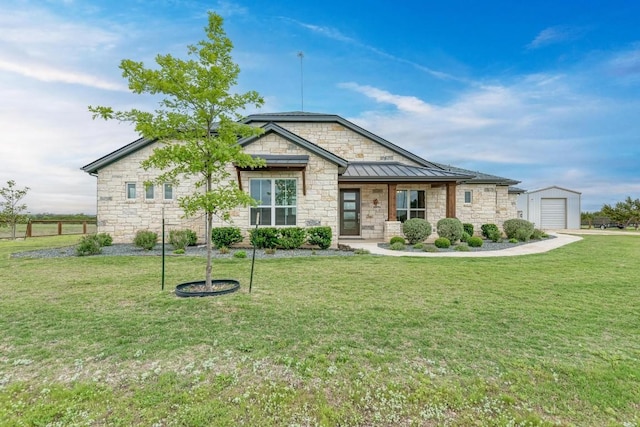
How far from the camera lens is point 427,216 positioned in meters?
15.2

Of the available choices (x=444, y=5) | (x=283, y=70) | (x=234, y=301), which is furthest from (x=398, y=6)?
(x=234, y=301)

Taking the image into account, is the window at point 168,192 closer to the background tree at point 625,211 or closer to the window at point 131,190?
the window at point 131,190

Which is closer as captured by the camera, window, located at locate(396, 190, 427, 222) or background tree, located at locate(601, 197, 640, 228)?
window, located at locate(396, 190, 427, 222)

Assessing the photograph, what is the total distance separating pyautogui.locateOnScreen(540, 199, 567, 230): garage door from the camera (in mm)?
23547

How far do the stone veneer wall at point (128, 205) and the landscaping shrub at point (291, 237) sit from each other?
4106 mm

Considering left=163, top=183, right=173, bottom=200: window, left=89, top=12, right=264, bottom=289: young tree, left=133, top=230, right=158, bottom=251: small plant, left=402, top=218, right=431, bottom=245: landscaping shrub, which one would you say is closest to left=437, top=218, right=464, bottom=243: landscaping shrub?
left=402, top=218, right=431, bottom=245: landscaping shrub

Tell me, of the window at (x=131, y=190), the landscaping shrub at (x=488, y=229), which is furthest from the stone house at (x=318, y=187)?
the landscaping shrub at (x=488, y=229)

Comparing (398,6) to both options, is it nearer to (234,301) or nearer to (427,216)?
(427,216)

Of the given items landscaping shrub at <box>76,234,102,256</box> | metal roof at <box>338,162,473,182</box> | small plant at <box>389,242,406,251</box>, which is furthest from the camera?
metal roof at <box>338,162,473,182</box>

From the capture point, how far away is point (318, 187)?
11.6 m

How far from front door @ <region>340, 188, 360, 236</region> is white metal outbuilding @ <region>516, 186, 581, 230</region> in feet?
53.5

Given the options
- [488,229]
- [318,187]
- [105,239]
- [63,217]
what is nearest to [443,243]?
[488,229]

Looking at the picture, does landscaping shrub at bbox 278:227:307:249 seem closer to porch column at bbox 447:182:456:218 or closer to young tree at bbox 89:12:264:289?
young tree at bbox 89:12:264:289

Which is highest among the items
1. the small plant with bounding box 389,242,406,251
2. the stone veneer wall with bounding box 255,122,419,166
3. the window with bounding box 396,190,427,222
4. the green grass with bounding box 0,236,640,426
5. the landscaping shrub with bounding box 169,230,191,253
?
the stone veneer wall with bounding box 255,122,419,166
